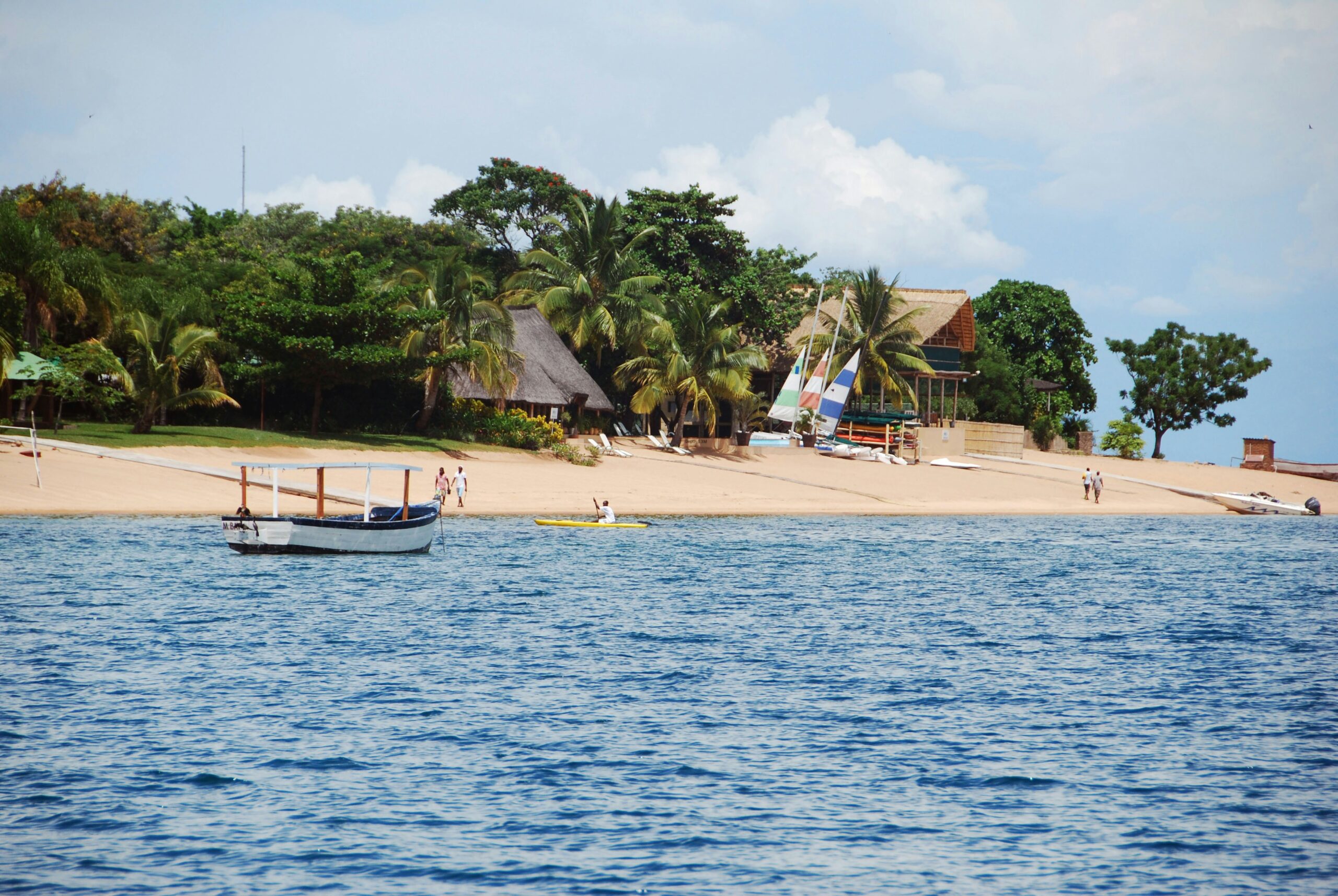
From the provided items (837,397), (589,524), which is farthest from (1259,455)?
(589,524)

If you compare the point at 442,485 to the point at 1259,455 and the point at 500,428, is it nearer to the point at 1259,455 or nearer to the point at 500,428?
the point at 500,428

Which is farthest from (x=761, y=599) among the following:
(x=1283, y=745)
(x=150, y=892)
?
(x=150, y=892)

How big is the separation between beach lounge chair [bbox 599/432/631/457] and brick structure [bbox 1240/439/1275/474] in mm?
40324

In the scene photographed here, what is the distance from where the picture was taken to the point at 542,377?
48.7 metres

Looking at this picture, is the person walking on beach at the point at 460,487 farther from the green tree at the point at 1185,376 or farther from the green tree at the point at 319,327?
the green tree at the point at 1185,376

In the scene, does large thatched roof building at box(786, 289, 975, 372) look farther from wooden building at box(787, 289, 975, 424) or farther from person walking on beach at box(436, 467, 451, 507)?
person walking on beach at box(436, 467, 451, 507)

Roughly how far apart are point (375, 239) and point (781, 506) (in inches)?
1334

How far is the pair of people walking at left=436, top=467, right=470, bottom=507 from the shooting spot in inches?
1379

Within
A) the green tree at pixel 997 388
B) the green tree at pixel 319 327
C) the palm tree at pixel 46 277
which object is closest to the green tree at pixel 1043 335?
the green tree at pixel 997 388

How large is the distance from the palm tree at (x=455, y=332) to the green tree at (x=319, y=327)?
60.2 inches

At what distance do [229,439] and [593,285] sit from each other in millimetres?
18771

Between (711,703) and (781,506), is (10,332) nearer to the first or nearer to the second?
(781,506)

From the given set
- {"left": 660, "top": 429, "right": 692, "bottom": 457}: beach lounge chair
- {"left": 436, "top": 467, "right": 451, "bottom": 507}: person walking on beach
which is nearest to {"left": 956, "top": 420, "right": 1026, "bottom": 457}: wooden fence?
{"left": 660, "top": 429, "right": 692, "bottom": 457}: beach lounge chair

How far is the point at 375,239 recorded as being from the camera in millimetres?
66188
